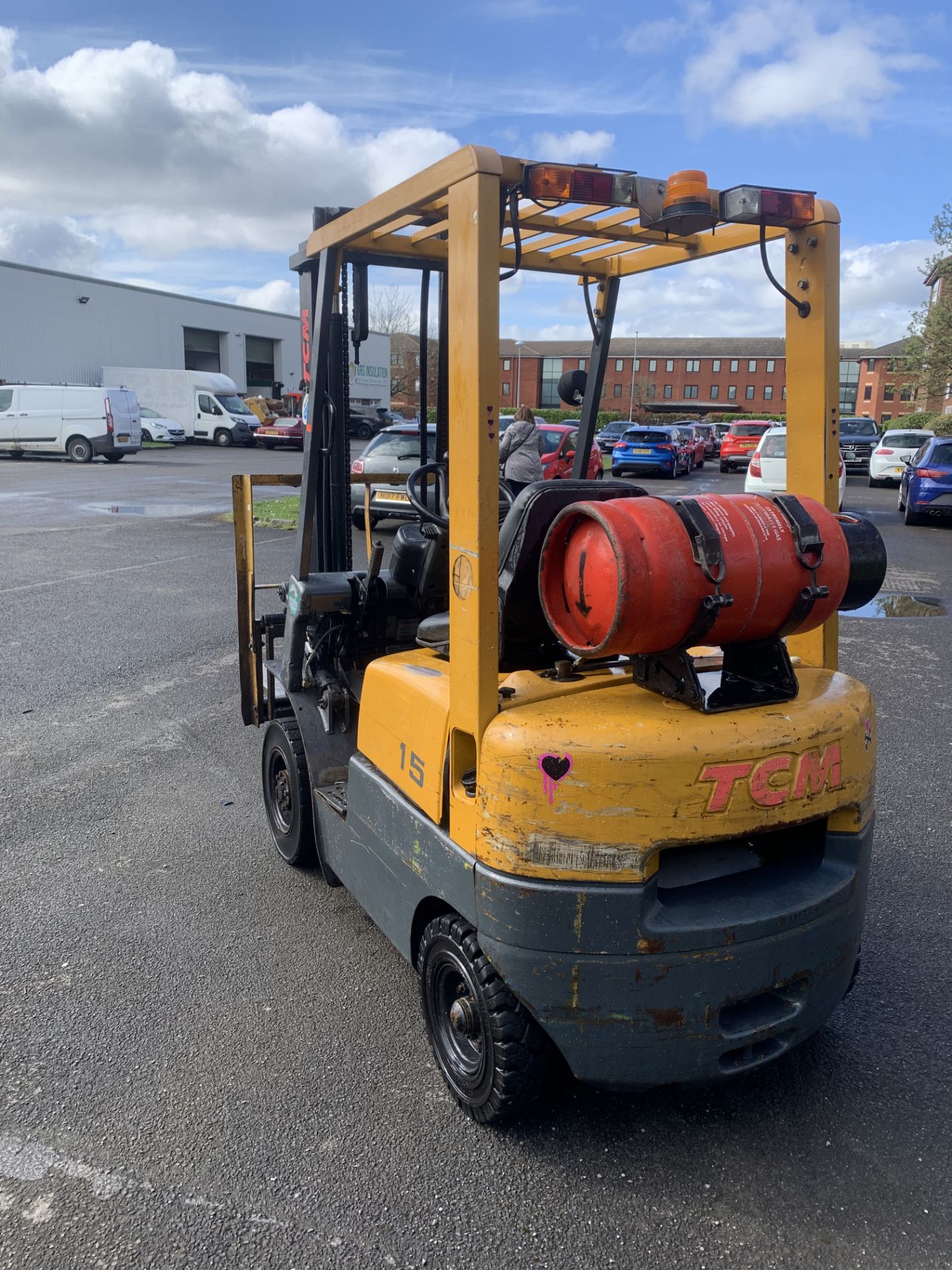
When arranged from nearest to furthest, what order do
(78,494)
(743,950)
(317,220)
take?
(743,950) → (317,220) → (78,494)

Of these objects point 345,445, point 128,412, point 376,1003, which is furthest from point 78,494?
point 376,1003

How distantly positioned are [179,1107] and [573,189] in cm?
282

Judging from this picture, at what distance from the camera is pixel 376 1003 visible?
11.3 feet

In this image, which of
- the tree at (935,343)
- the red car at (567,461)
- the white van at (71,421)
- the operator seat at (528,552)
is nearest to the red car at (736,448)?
the tree at (935,343)

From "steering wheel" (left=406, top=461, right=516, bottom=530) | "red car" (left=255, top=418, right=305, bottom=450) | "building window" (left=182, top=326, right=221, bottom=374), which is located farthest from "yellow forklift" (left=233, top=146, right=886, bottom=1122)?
"building window" (left=182, top=326, right=221, bottom=374)

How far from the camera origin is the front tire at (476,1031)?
2.68 meters

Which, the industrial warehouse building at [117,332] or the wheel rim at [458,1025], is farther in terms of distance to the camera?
the industrial warehouse building at [117,332]

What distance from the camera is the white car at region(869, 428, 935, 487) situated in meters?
26.8

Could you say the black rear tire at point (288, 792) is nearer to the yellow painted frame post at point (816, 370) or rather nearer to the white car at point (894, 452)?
the yellow painted frame post at point (816, 370)

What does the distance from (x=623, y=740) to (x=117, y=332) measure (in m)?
50.4

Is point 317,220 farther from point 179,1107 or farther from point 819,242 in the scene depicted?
point 179,1107

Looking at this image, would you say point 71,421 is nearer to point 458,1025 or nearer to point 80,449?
point 80,449

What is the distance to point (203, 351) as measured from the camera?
55.2 meters

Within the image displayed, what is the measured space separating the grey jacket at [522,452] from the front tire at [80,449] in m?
22.4
